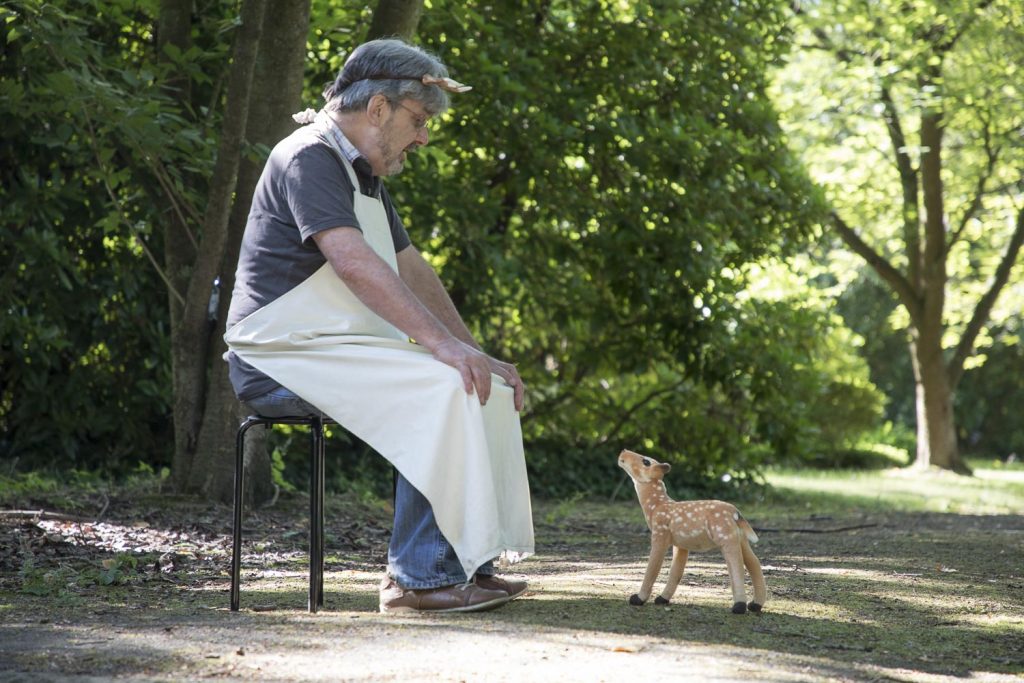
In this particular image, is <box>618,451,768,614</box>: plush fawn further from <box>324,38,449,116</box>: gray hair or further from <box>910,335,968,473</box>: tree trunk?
<box>910,335,968,473</box>: tree trunk

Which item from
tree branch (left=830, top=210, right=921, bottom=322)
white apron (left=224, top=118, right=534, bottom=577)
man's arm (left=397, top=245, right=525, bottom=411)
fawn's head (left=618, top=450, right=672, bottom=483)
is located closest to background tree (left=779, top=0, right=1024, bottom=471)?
tree branch (left=830, top=210, right=921, bottom=322)

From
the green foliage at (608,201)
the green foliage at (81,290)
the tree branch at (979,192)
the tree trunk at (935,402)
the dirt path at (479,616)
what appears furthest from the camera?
the tree trunk at (935,402)

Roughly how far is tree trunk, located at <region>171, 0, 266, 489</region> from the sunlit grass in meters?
5.29

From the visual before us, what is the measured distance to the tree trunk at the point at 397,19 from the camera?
22.2 ft

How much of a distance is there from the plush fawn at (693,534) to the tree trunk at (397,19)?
3.75 m

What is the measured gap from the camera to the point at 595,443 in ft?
37.6

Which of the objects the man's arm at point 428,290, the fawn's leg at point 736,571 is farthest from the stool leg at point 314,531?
the fawn's leg at point 736,571

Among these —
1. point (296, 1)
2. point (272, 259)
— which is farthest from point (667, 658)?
point (296, 1)

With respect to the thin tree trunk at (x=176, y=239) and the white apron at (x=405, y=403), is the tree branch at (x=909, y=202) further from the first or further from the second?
the white apron at (x=405, y=403)

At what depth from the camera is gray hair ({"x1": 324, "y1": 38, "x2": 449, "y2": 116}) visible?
3.76m

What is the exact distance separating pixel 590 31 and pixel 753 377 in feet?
10.6

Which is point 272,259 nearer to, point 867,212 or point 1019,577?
point 1019,577

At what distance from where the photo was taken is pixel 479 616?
11.5 ft

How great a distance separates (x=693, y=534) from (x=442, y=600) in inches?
29.6
